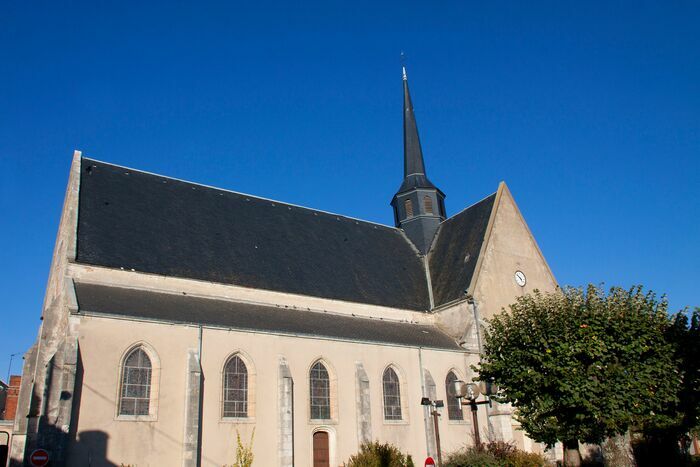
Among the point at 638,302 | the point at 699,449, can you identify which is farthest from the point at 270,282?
the point at 699,449

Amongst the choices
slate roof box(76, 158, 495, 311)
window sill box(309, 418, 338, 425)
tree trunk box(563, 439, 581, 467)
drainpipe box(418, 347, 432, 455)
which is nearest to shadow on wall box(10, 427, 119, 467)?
slate roof box(76, 158, 495, 311)

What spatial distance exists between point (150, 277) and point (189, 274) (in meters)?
1.48

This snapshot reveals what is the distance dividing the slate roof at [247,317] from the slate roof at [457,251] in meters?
2.30

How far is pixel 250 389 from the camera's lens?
1953cm

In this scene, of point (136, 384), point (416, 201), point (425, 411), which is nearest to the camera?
point (136, 384)

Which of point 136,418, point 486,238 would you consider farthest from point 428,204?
point 136,418

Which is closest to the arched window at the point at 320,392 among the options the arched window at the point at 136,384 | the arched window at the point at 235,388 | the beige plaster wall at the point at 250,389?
the beige plaster wall at the point at 250,389

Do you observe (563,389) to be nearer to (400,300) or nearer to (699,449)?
(400,300)

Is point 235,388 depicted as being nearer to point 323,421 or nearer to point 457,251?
point 323,421

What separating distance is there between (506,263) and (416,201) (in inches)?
280

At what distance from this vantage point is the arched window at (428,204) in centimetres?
3297

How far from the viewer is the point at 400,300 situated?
89.7ft

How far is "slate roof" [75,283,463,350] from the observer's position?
Result: 18500 millimetres

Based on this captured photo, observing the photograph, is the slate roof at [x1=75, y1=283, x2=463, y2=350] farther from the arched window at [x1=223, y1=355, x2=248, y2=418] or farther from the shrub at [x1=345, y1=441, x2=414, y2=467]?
the shrub at [x1=345, y1=441, x2=414, y2=467]
